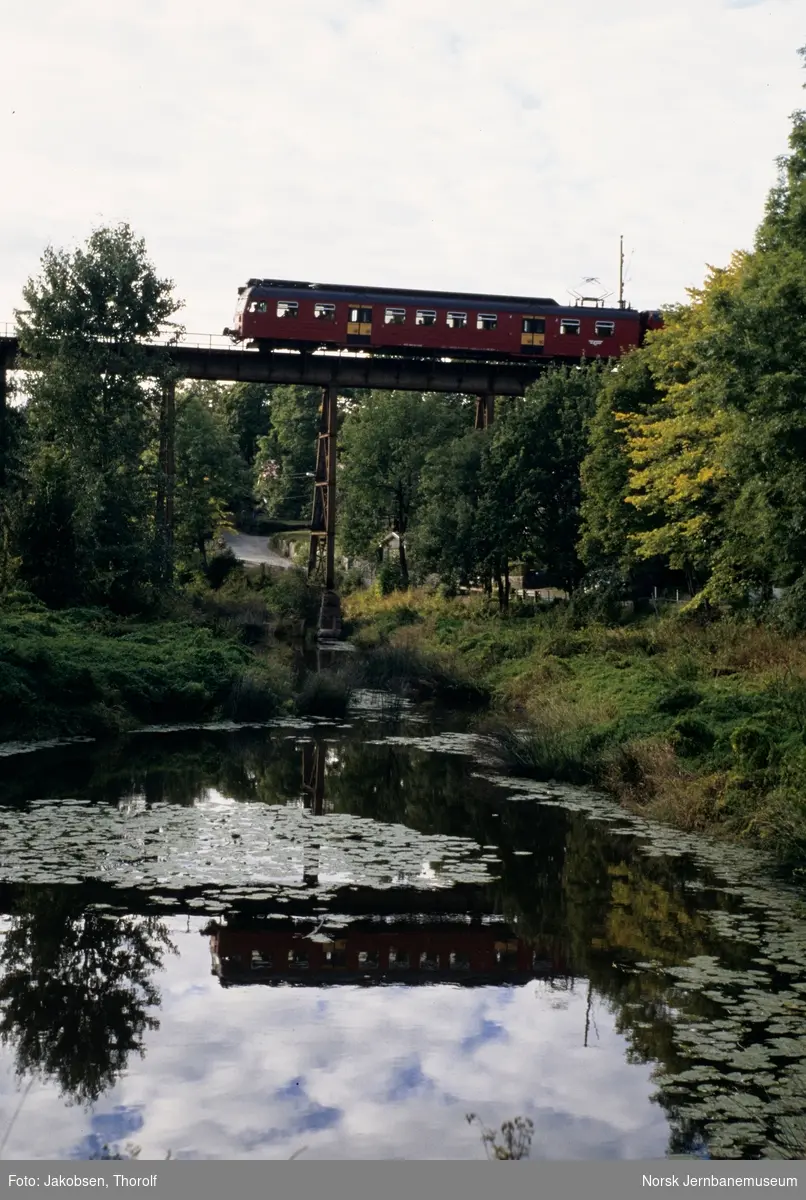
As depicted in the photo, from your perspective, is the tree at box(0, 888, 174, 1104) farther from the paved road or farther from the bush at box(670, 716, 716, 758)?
the paved road

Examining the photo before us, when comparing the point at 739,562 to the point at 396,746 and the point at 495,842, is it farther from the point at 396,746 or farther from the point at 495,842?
the point at 495,842

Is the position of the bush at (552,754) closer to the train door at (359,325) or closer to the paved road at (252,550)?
the train door at (359,325)

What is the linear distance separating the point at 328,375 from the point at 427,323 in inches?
209

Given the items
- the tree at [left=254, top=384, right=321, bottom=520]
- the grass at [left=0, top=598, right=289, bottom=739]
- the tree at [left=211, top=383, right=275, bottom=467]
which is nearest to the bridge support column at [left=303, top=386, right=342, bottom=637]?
the grass at [left=0, top=598, right=289, bottom=739]

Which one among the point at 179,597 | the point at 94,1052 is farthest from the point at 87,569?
the point at 94,1052

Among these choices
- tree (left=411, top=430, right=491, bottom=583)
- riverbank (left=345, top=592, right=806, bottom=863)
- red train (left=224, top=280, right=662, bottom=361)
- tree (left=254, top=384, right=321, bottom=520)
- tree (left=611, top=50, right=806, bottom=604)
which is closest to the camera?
riverbank (left=345, top=592, right=806, bottom=863)

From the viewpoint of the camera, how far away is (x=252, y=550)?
3593 inches

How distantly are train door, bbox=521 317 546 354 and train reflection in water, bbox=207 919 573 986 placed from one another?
37718 mm

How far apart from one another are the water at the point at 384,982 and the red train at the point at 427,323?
30.5 m

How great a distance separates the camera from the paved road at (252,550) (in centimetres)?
8506

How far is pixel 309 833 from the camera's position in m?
16.1

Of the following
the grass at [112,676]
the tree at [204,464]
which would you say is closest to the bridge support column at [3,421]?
the grass at [112,676]

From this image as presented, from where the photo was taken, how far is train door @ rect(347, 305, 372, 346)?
46312 millimetres

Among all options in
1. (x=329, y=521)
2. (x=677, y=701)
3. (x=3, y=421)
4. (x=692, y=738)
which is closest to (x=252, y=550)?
(x=329, y=521)
